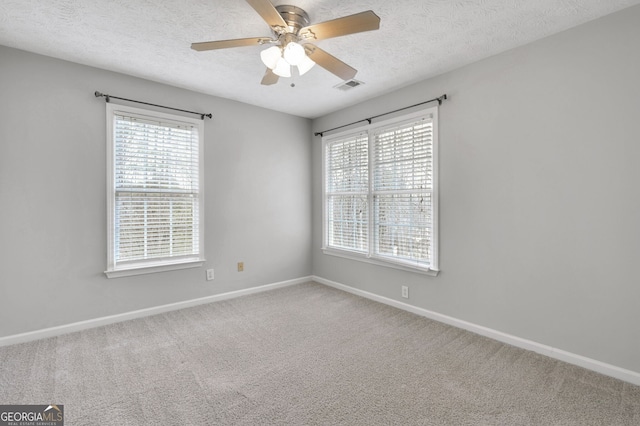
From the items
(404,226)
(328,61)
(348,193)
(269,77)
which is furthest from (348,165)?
(328,61)

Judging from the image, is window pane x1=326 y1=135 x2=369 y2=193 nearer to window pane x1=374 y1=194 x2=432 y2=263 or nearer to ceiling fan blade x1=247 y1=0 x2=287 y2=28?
window pane x1=374 y1=194 x2=432 y2=263

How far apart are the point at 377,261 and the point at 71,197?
3.30 meters

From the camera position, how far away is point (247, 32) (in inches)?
90.6

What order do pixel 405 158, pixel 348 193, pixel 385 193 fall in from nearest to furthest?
pixel 405 158 → pixel 385 193 → pixel 348 193

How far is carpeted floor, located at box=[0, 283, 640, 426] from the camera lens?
1.74m

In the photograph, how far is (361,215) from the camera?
3.96 metres

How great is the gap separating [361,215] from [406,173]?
88cm

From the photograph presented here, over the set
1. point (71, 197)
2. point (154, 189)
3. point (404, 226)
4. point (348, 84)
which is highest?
point (348, 84)

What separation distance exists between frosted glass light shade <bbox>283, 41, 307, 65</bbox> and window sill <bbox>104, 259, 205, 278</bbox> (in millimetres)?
2621

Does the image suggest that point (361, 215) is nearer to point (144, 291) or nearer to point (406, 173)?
point (406, 173)

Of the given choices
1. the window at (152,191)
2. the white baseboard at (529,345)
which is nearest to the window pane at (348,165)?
the white baseboard at (529,345)

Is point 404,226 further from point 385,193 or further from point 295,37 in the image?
point 295,37

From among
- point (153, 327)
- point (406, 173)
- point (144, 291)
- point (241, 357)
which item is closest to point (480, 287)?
point (406, 173)

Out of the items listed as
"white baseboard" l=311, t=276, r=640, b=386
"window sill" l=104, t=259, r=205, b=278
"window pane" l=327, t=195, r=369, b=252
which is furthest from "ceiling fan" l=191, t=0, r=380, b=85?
"white baseboard" l=311, t=276, r=640, b=386
